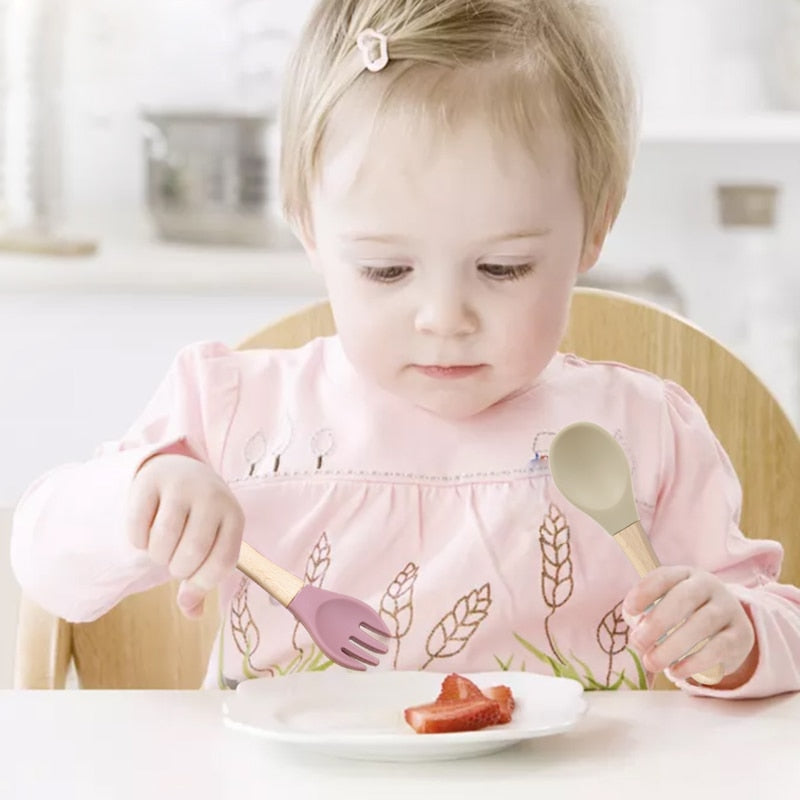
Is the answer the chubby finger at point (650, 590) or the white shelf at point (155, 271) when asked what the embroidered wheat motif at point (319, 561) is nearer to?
the chubby finger at point (650, 590)

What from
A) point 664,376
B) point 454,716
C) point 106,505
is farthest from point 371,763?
point 664,376

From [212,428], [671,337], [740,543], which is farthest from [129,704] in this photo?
[671,337]

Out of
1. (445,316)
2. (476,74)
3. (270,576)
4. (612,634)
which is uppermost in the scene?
(476,74)

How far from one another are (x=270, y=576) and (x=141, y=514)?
82mm

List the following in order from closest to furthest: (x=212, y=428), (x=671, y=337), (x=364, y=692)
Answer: (x=364, y=692), (x=212, y=428), (x=671, y=337)

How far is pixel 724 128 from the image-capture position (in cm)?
272

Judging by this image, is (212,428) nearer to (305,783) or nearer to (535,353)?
(535,353)

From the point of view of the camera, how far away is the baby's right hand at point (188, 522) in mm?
825

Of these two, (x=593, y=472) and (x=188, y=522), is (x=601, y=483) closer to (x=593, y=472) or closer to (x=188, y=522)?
(x=593, y=472)

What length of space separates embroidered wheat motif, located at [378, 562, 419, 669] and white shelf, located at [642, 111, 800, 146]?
5.97ft

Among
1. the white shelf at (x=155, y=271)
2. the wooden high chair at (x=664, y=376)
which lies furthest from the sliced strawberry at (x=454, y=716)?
the white shelf at (x=155, y=271)

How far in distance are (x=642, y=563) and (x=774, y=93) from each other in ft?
7.07

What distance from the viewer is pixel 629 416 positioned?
1110 millimetres

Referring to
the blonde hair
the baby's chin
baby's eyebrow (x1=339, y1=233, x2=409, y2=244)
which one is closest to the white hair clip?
the blonde hair
